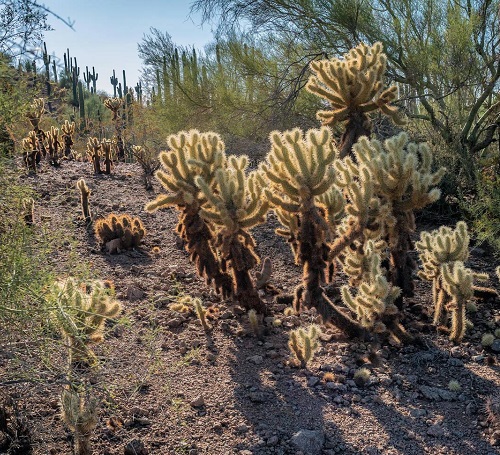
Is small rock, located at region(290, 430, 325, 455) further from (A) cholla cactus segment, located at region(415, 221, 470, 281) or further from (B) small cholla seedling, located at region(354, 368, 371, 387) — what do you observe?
(A) cholla cactus segment, located at region(415, 221, 470, 281)

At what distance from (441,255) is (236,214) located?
163cm

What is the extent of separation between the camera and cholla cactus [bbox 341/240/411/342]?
4234 millimetres

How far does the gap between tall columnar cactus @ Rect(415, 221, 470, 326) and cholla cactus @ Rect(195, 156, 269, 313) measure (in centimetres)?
138

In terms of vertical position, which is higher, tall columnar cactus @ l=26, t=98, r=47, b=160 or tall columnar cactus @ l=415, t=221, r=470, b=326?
tall columnar cactus @ l=26, t=98, r=47, b=160

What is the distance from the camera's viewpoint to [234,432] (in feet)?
11.6

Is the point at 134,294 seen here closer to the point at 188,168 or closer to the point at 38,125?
the point at 188,168

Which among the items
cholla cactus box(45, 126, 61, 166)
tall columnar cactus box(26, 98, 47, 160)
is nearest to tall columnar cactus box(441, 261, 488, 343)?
tall columnar cactus box(26, 98, 47, 160)

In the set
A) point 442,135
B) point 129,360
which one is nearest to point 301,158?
point 129,360

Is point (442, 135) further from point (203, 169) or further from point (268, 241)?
point (203, 169)

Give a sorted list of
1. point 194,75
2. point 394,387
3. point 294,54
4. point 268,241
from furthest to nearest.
Answer: 1. point 194,75
2. point 294,54
3. point 268,241
4. point 394,387

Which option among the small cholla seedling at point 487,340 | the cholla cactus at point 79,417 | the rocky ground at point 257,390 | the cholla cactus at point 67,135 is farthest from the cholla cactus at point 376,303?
the cholla cactus at point 67,135

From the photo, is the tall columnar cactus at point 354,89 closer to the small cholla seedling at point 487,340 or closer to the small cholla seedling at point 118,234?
the small cholla seedling at point 487,340

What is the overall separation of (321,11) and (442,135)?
114 inches

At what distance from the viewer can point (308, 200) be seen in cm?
423
